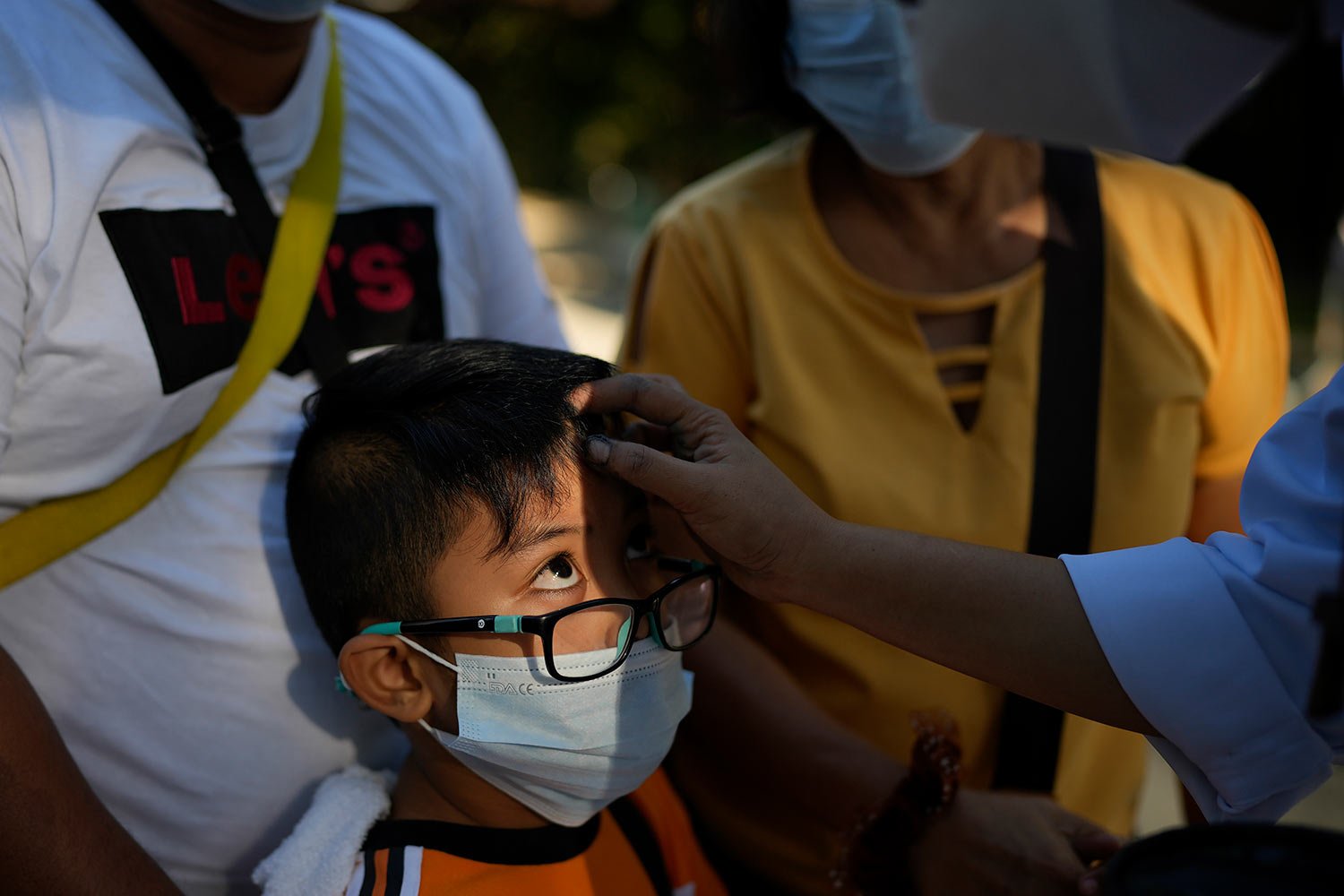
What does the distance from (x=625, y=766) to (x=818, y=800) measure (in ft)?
1.44

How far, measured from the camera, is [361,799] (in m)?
1.60

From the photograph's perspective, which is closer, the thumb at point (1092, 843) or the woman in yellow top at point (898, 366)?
the thumb at point (1092, 843)

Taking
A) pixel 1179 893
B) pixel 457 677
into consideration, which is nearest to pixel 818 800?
pixel 457 677

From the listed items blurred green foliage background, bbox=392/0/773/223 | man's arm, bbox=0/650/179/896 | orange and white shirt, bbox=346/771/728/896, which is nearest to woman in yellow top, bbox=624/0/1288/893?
orange and white shirt, bbox=346/771/728/896

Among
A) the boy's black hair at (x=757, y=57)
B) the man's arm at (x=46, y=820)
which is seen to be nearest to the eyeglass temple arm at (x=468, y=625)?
the man's arm at (x=46, y=820)

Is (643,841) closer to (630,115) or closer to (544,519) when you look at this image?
(544,519)

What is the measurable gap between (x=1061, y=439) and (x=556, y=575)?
0.92 m

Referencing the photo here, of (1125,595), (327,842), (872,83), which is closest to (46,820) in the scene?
(327,842)

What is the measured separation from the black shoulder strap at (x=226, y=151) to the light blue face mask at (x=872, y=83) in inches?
39.4

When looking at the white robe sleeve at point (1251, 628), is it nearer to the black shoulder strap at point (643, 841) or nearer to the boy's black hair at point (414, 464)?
the boy's black hair at point (414, 464)

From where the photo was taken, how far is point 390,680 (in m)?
1.55

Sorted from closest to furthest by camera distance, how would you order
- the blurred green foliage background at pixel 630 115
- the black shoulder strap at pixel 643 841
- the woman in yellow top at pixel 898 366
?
the black shoulder strap at pixel 643 841 < the woman in yellow top at pixel 898 366 < the blurred green foliage background at pixel 630 115

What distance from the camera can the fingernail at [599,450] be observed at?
1.41m

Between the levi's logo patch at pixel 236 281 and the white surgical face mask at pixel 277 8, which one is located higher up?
the white surgical face mask at pixel 277 8
